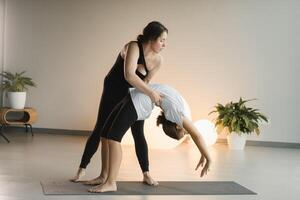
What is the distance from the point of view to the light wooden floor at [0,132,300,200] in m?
3.81

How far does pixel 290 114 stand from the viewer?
6.90 m

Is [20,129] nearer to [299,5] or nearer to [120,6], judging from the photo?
[120,6]

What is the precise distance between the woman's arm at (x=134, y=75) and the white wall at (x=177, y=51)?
3.60m

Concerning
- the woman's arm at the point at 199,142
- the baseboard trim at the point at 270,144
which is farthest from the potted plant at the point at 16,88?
the woman's arm at the point at 199,142

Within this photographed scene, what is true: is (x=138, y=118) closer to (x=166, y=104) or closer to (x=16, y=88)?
(x=166, y=104)

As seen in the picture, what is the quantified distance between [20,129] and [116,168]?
4.12 metres

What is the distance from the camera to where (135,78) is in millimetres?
3486

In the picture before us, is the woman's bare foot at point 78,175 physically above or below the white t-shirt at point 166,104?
below

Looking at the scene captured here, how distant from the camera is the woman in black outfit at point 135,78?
11.5 ft

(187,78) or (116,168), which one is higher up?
(187,78)

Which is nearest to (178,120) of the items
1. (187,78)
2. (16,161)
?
(16,161)

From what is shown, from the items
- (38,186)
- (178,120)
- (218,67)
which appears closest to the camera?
(178,120)

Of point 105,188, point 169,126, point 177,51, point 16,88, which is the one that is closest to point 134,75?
point 169,126

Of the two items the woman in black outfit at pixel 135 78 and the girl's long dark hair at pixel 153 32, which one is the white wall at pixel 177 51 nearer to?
the woman in black outfit at pixel 135 78
